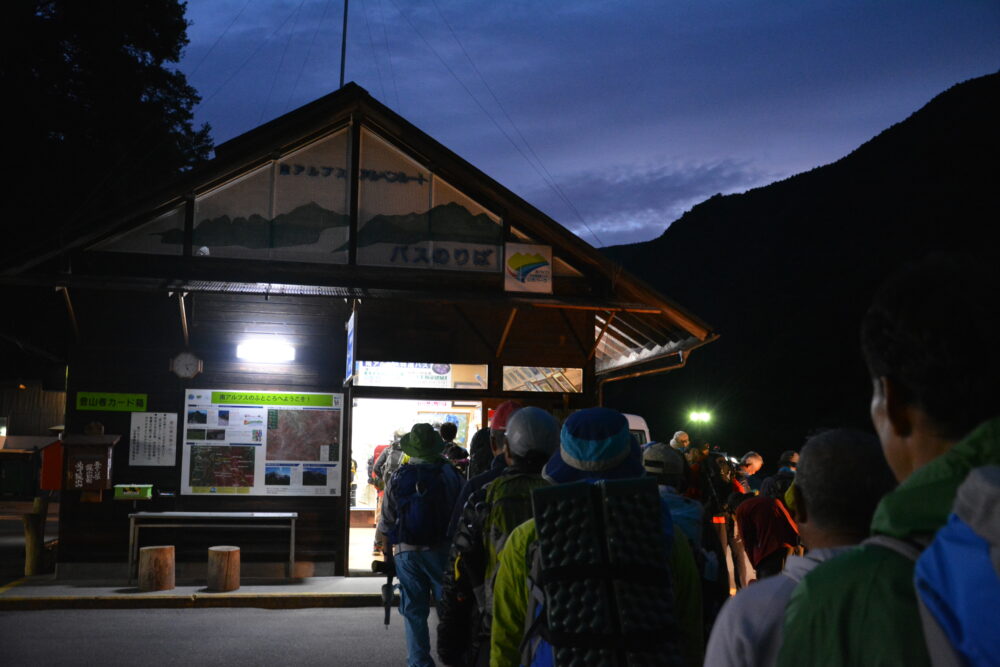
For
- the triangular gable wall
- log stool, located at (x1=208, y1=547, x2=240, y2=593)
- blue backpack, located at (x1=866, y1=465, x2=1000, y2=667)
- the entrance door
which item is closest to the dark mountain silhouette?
the entrance door

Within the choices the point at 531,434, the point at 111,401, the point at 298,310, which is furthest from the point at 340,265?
the point at 531,434

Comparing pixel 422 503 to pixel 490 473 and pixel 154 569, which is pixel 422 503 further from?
pixel 154 569

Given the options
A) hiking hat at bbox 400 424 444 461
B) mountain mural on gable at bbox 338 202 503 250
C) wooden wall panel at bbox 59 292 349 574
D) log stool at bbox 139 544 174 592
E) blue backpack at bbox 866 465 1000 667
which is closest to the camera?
blue backpack at bbox 866 465 1000 667

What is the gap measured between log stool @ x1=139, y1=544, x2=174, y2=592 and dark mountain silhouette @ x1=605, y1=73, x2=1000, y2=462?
49381 mm

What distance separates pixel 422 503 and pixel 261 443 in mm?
6453

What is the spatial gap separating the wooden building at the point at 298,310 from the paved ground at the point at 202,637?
2281mm

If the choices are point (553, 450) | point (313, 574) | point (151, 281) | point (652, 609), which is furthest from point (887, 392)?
point (313, 574)

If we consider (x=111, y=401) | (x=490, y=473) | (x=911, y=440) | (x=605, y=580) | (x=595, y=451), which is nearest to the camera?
(x=911, y=440)

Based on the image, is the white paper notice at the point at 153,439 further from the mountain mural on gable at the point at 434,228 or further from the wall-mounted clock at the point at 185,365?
the mountain mural on gable at the point at 434,228

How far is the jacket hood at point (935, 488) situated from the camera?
1.22 metres

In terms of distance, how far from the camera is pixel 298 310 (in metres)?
13.0

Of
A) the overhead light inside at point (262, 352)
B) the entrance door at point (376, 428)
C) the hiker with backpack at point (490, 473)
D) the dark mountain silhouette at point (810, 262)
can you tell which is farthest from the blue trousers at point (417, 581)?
the dark mountain silhouette at point (810, 262)

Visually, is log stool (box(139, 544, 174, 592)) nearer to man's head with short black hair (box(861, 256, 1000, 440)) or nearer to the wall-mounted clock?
the wall-mounted clock

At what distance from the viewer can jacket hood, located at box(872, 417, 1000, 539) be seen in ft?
4.01
